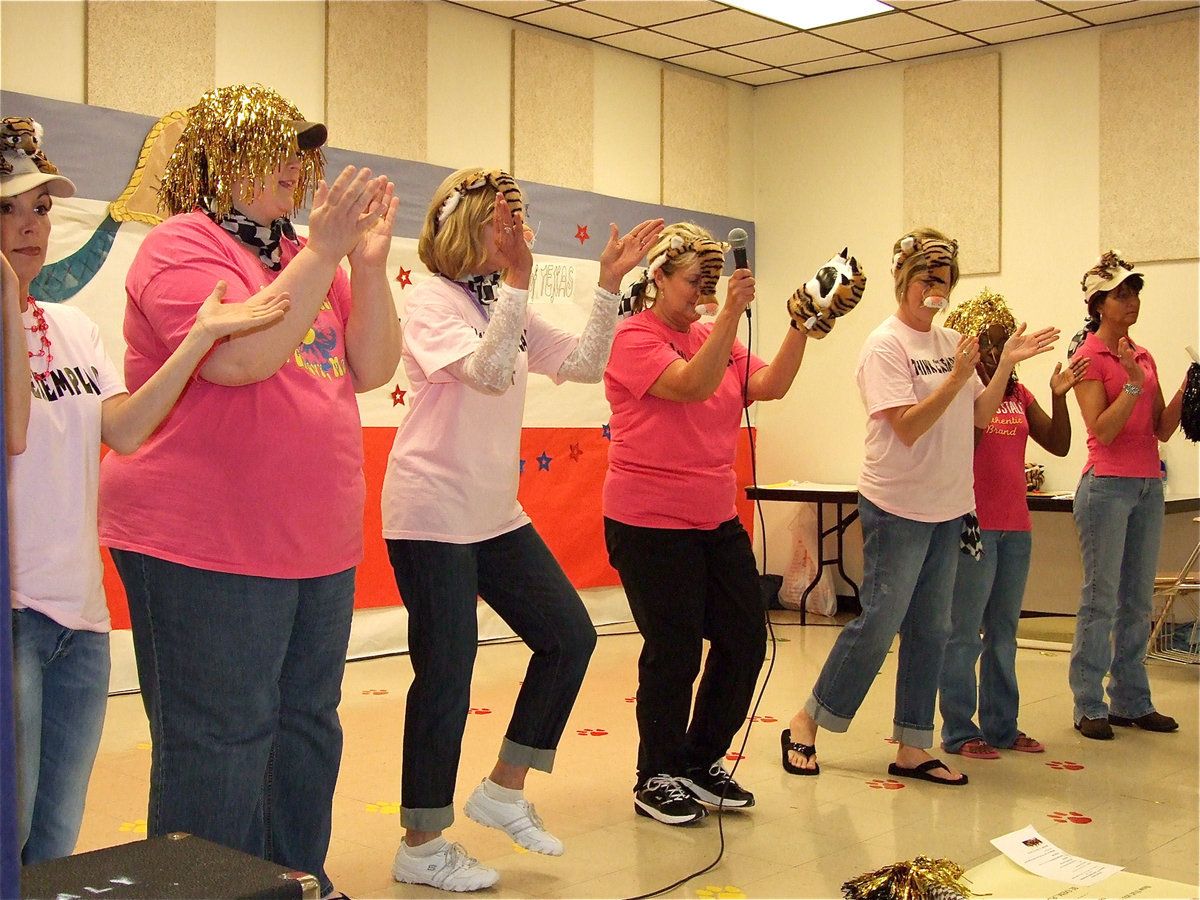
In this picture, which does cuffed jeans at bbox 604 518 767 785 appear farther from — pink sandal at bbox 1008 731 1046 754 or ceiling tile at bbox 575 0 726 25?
ceiling tile at bbox 575 0 726 25

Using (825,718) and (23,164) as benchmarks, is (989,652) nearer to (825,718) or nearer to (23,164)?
(825,718)

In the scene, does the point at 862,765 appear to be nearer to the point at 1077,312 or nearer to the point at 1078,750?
the point at 1078,750

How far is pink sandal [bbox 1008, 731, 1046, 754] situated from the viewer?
3992mm

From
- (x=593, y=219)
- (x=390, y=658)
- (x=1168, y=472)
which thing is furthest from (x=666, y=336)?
(x=1168, y=472)

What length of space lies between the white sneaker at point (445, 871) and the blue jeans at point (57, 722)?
37.3 inches

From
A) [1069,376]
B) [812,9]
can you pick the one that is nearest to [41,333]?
[1069,376]

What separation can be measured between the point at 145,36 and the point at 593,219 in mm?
2540

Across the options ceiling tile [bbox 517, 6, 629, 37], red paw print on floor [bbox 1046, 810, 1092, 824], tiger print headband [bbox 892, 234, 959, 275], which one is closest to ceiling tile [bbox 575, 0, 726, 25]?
ceiling tile [bbox 517, 6, 629, 37]

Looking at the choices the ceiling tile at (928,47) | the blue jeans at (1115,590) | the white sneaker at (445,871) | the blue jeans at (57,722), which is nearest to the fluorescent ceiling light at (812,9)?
the ceiling tile at (928,47)

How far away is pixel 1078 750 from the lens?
4027 mm

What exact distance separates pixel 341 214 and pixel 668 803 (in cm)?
185

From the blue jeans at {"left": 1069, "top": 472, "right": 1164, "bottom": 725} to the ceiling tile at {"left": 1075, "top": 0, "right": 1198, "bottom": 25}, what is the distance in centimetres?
309

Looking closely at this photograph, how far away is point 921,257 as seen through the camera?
3.66 metres

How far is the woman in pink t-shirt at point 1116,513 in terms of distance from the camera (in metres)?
4.23
